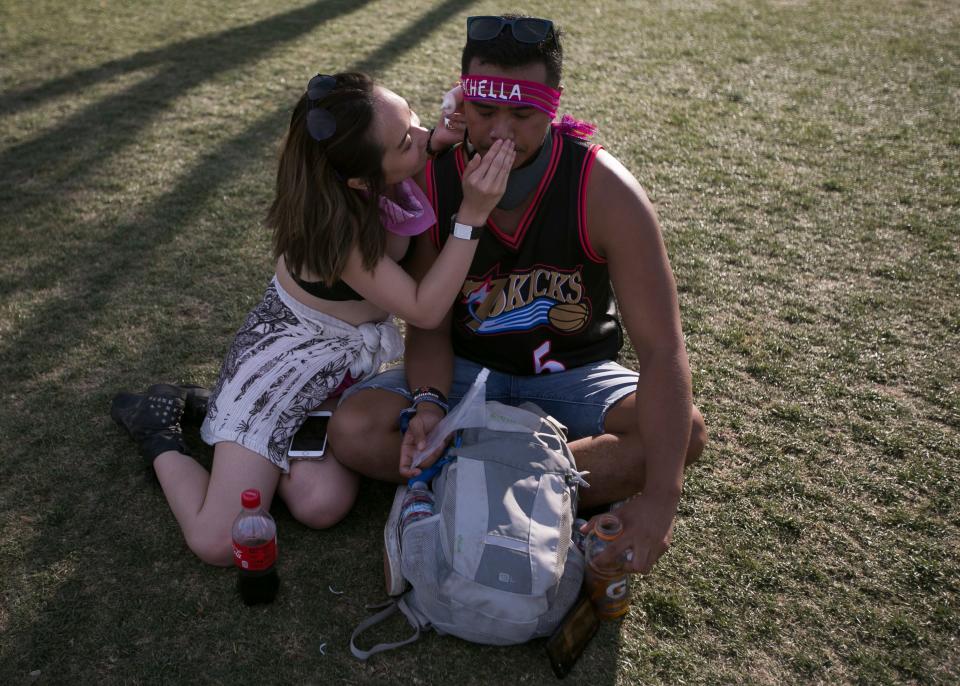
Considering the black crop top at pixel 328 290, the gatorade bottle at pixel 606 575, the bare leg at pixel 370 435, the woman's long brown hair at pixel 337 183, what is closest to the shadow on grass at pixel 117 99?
the black crop top at pixel 328 290

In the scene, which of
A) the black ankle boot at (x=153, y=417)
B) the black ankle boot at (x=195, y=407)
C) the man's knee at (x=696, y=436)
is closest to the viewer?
the man's knee at (x=696, y=436)

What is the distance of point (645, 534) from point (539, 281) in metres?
0.99

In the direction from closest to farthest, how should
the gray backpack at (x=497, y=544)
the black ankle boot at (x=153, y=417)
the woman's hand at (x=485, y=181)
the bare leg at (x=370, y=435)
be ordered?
1. the gray backpack at (x=497, y=544)
2. the woman's hand at (x=485, y=181)
3. the bare leg at (x=370, y=435)
4. the black ankle boot at (x=153, y=417)

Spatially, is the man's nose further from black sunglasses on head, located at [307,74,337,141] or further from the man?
black sunglasses on head, located at [307,74,337,141]

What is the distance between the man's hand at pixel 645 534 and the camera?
2797 mm

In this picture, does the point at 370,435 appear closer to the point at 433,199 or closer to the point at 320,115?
the point at 433,199

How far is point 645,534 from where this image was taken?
2.81 m

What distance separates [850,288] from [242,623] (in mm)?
3449

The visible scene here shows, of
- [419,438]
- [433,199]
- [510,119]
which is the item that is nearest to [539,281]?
[433,199]

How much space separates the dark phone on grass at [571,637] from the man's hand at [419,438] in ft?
2.22

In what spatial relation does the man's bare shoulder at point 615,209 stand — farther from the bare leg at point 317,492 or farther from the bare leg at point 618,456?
the bare leg at point 317,492

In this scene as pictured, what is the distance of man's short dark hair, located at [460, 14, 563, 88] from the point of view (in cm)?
295

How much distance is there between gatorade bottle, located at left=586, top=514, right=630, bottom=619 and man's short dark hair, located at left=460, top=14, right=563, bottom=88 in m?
1.47

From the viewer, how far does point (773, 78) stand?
7383mm
